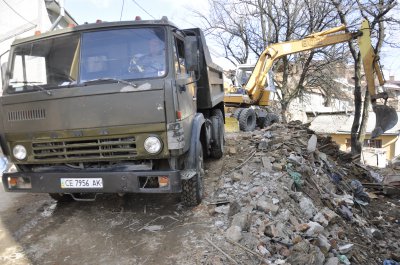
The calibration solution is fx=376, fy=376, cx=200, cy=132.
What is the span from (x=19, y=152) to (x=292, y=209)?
149 inches

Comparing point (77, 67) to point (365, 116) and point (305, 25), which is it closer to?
point (365, 116)

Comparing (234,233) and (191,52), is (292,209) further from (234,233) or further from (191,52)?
(191,52)

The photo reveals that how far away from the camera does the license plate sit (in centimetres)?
445

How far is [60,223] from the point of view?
17.0 ft

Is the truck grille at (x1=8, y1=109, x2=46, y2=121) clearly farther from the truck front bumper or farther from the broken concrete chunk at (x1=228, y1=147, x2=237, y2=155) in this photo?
the broken concrete chunk at (x1=228, y1=147, x2=237, y2=155)

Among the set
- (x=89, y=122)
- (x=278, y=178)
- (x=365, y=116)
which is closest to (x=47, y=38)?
(x=89, y=122)

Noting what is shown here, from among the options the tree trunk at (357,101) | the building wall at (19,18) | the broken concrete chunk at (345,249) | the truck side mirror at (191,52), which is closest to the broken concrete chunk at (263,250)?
the broken concrete chunk at (345,249)

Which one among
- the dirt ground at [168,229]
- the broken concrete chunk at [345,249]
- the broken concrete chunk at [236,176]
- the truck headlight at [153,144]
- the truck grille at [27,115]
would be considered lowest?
the broken concrete chunk at [345,249]

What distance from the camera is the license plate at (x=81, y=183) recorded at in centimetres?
445

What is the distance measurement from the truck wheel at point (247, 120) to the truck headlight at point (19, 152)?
28.1ft

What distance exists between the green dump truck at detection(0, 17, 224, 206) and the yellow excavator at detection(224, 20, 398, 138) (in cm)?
725

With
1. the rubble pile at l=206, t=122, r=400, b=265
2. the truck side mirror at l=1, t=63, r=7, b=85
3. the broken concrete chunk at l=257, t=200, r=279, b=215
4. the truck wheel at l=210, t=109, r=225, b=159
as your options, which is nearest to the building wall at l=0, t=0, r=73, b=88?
the rubble pile at l=206, t=122, r=400, b=265

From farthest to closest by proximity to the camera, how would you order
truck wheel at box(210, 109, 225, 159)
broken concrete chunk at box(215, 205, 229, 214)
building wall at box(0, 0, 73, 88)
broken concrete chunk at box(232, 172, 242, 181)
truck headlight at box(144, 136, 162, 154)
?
1. building wall at box(0, 0, 73, 88)
2. truck wheel at box(210, 109, 225, 159)
3. broken concrete chunk at box(232, 172, 242, 181)
4. broken concrete chunk at box(215, 205, 229, 214)
5. truck headlight at box(144, 136, 162, 154)

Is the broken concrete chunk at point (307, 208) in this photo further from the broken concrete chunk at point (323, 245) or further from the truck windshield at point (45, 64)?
the truck windshield at point (45, 64)
